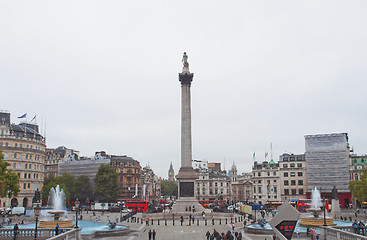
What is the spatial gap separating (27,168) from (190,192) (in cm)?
4443

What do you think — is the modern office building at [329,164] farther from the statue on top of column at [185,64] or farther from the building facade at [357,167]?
the statue on top of column at [185,64]

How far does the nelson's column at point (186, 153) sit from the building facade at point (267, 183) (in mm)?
37947

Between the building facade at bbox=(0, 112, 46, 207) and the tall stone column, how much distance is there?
134 ft

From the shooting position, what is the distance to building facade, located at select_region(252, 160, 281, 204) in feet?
335

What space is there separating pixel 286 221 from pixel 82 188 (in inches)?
3753

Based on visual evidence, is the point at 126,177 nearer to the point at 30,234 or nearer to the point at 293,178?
the point at 293,178

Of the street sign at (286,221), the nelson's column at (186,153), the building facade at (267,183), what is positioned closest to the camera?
the street sign at (286,221)

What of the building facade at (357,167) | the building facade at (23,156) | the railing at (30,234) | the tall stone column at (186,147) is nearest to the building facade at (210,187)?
the building facade at (357,167)

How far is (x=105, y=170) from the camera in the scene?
9956cm

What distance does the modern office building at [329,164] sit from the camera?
9081cm

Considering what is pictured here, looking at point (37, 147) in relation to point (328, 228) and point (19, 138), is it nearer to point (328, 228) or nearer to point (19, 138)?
point (19, 138)

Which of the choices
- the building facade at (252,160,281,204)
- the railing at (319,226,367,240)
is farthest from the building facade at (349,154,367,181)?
the railing at (319,226,367,240)

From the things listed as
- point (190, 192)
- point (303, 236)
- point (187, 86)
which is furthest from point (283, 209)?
point (187, 86)

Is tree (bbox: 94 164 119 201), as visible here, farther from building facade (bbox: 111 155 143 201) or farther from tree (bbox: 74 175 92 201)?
building facade (bbox: 111 155 143 201)
